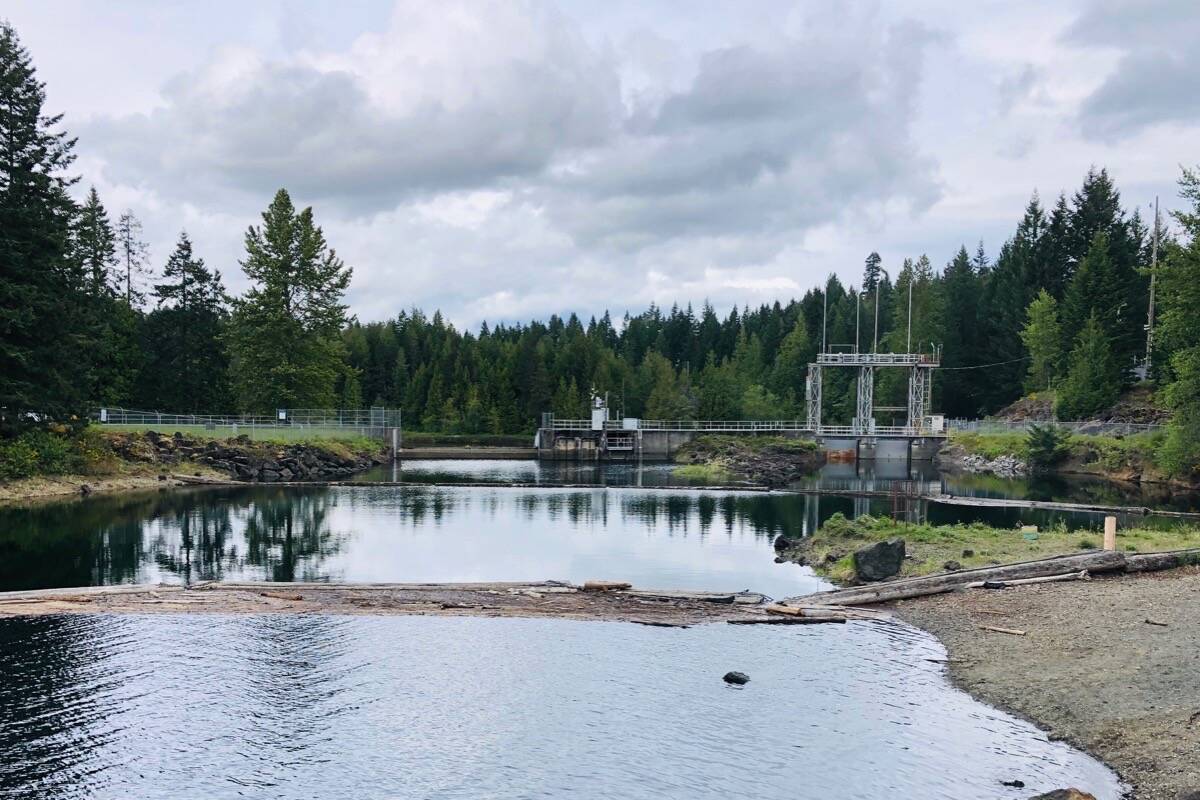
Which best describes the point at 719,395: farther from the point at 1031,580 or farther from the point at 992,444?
the point at 1031,580

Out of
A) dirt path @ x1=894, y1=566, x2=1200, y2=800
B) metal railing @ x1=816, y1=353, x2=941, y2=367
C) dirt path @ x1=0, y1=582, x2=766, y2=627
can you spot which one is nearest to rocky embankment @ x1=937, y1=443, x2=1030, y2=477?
metal railing @ x1=816, y1=353, x2=941, y2=367

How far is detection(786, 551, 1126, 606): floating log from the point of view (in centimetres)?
2747

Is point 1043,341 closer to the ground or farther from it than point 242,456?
farther from it

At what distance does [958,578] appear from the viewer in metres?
28.2

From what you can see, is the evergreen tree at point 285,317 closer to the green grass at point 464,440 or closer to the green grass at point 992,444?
the green grass at point 464,440

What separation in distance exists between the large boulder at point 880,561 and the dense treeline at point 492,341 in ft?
131

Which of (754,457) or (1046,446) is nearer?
(1046,446)

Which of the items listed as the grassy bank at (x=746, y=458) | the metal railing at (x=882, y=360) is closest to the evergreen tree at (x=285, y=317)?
the grassy bank at (x=746, y=458)

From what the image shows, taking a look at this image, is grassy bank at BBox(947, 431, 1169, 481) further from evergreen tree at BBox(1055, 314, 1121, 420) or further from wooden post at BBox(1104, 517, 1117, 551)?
wooden post at BBox(1104, 517, 1117, 551)

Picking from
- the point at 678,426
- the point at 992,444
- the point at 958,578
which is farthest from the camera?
the point at 678,426

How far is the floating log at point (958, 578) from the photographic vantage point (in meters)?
27.5

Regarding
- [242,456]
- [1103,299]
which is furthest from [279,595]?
[1103,299]

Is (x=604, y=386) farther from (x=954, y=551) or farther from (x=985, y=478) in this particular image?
(x=954, y=551)

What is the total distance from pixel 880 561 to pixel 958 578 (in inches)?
114
